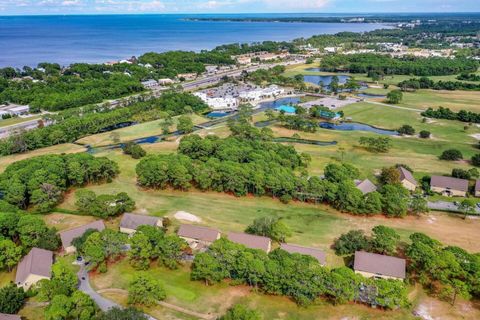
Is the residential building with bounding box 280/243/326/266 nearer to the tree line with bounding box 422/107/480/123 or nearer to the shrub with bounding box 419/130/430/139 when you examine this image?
the shrub with bounding box 419/130/430/139

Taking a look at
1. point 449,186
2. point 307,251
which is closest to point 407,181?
point 449,186

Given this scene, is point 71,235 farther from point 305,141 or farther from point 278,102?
point 278,102

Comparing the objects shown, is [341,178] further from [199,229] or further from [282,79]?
[282,79]

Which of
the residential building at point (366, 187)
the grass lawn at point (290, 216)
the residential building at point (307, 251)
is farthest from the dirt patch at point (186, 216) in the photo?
the residential building at point (366, 187)

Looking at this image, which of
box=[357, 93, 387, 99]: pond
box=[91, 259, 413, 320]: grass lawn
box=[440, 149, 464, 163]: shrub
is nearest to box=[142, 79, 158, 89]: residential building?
box=[357, 93, 387, 99]: pond

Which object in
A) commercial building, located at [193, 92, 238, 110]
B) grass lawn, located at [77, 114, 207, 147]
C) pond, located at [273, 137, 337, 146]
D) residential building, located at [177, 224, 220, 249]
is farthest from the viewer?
commercial building, located at [193, 92, 238, 110]
